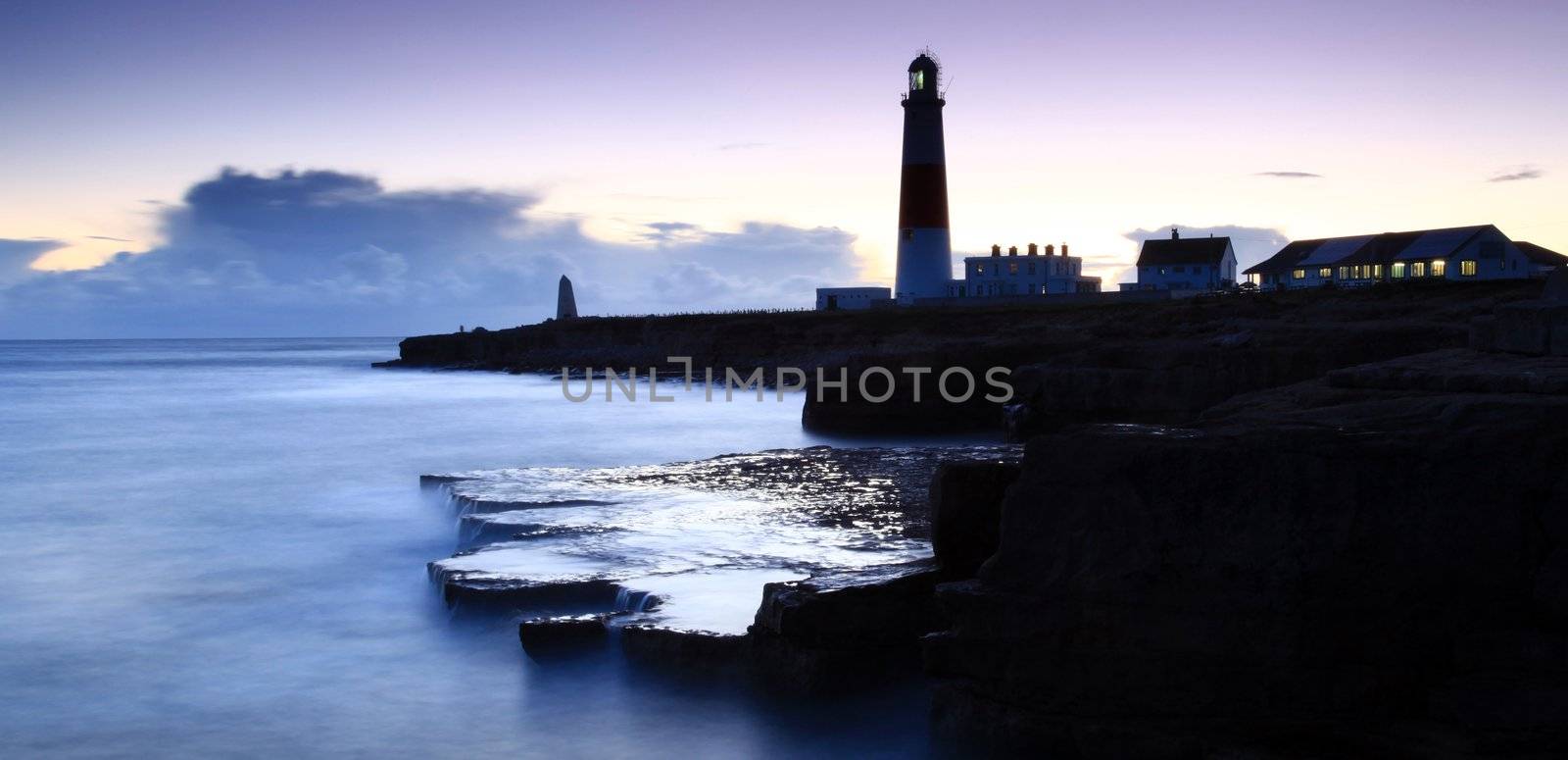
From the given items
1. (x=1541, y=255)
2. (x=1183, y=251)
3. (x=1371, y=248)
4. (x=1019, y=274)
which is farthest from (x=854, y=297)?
(x=1541, y=255)

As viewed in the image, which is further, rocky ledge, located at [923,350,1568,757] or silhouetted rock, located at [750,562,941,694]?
silhouetted rock, located at [750,562,941,694]

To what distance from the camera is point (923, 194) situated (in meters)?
38.9

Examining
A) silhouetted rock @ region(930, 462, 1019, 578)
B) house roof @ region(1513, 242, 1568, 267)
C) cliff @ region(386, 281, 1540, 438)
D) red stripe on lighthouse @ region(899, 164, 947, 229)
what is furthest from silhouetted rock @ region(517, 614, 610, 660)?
house roof @ region(1513, 242, 1568, 267)

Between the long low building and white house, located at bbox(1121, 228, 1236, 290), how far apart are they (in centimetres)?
149

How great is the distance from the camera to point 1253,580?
482cm

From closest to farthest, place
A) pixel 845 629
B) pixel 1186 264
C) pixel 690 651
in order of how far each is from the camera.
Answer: pixel 845 629 → pixel 690 651 → pixel 1186 264

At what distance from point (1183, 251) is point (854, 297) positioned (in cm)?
1501

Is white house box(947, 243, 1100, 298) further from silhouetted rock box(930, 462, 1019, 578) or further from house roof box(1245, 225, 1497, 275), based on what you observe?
silhouetted rock box(930, 462, 1019, 578)

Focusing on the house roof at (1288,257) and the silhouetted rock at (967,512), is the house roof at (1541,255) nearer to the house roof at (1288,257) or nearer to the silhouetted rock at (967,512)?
the house roof at (1288,257)

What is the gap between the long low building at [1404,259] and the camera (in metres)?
38.8

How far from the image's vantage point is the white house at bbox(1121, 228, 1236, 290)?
4712 centimetres

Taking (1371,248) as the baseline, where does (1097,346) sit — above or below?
below

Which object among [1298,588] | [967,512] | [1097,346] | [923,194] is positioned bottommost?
[1298,588]

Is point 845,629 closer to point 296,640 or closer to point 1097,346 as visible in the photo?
point 296,640
